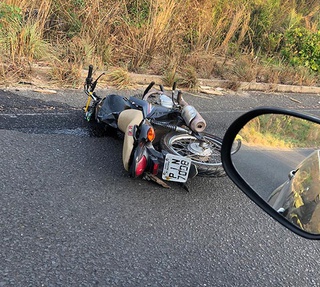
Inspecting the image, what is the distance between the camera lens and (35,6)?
719 centimetres

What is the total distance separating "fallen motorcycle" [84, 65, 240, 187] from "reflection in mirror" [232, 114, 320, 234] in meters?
1.20

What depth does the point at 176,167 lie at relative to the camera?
135 inches

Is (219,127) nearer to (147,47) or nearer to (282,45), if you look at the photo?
(147,47)

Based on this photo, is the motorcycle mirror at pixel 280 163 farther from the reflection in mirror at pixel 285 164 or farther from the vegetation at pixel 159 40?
the vegetation at pixel 159 40

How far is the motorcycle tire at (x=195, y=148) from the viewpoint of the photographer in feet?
12.0

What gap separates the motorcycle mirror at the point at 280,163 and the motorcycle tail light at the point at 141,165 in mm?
1309

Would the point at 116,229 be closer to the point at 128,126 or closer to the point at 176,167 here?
the point at 176,167

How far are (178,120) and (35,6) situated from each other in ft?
14.7

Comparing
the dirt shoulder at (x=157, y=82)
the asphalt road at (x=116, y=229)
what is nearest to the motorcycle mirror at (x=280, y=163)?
the asphalt road at (x=116, y=229)

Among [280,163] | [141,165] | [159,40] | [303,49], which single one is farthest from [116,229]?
[303,49]

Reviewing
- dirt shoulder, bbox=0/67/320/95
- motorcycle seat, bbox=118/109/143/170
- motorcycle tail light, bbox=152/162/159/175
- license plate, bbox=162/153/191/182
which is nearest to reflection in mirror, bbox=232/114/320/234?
license plate, bbox=162/153/191/182

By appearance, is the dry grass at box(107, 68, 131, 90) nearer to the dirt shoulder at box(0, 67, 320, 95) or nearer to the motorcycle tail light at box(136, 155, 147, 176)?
the dirt shoulder at box(0, 67, 320, 95)

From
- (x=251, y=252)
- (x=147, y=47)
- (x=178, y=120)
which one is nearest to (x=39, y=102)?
(x=178, y=120)

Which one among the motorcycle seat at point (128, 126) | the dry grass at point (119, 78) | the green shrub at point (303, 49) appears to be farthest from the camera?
the green shrub at point (303, 49)
